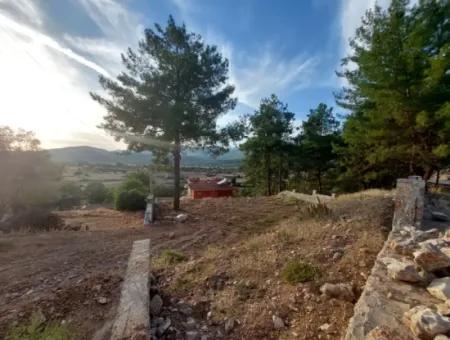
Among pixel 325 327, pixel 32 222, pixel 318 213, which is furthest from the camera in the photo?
pixel 32 222

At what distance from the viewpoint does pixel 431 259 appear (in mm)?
2246

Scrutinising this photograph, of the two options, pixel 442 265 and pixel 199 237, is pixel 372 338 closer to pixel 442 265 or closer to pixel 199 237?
pixel 442 265

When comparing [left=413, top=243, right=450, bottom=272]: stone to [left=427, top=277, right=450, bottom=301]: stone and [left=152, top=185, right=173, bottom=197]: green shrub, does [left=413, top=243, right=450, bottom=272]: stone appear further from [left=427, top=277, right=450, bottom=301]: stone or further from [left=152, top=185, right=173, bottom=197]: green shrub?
[left=152, top=185, right=173, bottom=197]: green shrub

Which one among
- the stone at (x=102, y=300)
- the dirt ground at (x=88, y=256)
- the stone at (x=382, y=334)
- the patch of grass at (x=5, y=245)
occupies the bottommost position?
the patch of grass at (x=5, y=245)

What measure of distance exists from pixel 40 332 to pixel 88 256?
301 centimetres

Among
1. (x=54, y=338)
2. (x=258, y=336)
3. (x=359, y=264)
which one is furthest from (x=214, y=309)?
(x=359, y=264)

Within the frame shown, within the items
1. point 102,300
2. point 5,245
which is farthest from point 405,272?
point 5,245

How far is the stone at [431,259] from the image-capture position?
87.5 inches

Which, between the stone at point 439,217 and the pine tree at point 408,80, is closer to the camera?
the stone at point 439,217

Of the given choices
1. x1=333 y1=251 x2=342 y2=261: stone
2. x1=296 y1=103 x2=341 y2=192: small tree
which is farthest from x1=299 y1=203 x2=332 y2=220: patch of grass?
x1=296 y1=103 x2=341 y2=192: small tree

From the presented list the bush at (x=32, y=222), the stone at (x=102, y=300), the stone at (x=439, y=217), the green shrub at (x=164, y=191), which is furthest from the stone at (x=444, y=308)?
the green shrub at (x=164, y=191)

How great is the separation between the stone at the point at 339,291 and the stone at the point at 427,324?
86cm

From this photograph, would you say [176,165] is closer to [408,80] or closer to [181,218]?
[181,218]

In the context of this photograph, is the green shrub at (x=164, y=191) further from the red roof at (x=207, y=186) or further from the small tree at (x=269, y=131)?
the small tree at (x=269, y=131)
